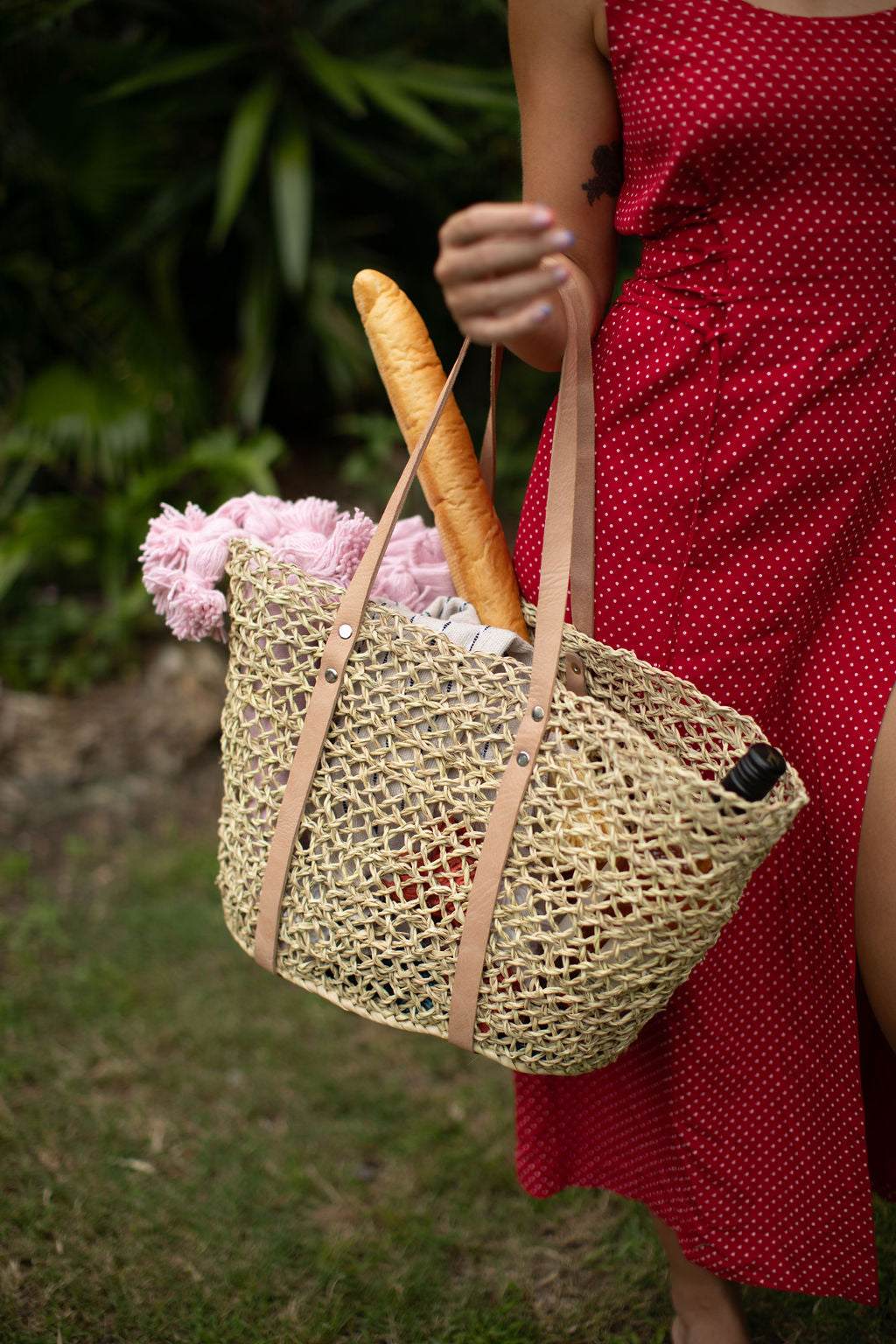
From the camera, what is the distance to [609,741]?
1089 millimetres

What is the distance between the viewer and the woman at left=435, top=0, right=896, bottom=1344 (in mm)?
1170

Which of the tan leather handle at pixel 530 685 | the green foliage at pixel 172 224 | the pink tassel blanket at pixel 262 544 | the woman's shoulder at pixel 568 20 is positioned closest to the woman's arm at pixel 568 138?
the woman's shoulder at pixel 568 20

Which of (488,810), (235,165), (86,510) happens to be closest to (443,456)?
(488,810)

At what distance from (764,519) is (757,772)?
361 millimetres

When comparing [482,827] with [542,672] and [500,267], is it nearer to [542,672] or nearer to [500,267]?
[542,672]

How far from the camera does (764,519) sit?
4.13 feet

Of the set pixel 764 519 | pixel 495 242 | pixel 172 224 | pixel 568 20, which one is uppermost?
pixel 568 20

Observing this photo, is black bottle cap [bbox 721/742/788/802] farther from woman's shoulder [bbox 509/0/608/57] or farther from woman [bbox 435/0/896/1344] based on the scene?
woman's shoulder [bbox 509/0/608/57]

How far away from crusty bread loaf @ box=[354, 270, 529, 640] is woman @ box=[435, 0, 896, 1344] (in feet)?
0.24

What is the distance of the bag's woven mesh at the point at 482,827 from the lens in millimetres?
1064

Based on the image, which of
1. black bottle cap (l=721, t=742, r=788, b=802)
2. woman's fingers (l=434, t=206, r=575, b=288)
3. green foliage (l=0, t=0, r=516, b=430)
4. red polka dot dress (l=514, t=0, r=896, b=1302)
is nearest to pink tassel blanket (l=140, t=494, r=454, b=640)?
red polka dot dress (l=514, t=0, r=896, b=1302)

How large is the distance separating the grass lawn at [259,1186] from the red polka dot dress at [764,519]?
505mm

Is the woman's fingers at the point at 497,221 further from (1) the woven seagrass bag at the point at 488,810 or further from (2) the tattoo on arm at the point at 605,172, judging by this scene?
(2) the tattoo on arm at the point at 605,172

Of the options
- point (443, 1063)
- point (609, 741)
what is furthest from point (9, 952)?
point (609, 741)
